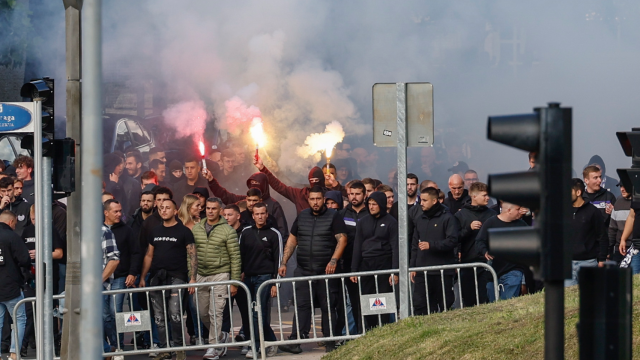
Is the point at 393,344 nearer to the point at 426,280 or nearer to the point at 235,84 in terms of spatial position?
the point at 426,280

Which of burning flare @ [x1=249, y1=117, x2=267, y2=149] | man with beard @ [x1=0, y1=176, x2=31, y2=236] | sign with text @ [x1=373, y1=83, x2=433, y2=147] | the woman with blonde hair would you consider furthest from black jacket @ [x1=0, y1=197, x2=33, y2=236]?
sign with text @ [x1=373, y1=83, x2=433, y2=147]

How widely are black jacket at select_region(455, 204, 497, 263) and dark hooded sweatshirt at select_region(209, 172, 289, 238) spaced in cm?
230

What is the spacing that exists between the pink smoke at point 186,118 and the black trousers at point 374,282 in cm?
604

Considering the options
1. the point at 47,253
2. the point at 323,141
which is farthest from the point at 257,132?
the point at 47,253

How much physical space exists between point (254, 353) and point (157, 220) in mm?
2163

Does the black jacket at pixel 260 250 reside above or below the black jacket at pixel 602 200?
below

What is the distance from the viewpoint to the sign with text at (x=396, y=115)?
843cm

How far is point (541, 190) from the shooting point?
4.13m

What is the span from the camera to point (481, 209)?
420 inches

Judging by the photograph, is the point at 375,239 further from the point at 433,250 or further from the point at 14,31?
the point at 14,31

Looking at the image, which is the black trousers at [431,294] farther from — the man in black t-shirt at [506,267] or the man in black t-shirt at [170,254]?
the man in black t-shirt at [170,254]

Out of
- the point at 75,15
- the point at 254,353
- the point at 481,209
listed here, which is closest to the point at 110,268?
the point at 254,353

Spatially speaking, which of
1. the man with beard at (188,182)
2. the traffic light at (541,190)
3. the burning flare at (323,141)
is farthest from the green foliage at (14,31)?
the traffic light at (541,190)

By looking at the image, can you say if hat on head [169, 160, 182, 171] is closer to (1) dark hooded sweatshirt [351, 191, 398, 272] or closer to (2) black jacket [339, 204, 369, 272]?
(2) black jacket [339, 204, 369, 272]
